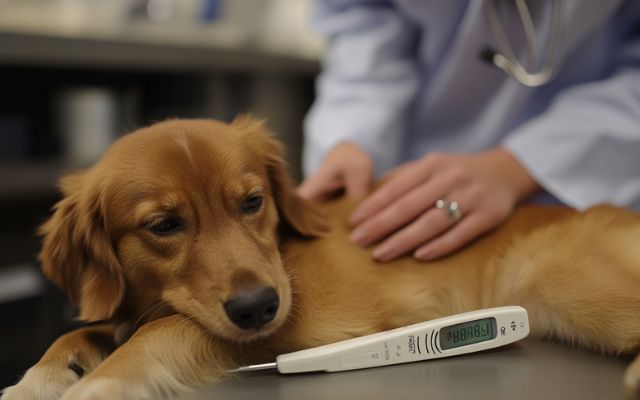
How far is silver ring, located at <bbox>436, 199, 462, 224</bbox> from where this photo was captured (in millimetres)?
1198

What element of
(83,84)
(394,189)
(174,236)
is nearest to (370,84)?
(394,189)

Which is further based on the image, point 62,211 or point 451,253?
point 451,253

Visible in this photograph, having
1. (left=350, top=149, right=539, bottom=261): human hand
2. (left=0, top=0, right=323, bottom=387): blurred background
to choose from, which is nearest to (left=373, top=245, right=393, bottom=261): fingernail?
(left=350, top=149, right=539, bottom=261): human hand

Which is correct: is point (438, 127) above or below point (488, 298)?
above

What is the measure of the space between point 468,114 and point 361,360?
902 mm

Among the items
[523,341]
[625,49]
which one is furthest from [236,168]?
[625,49]

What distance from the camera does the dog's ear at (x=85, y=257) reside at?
3.41ft

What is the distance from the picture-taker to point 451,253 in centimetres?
122

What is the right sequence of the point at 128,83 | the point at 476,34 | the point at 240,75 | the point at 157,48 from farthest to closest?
the point at 240,75
the point at 128,83
the point at 157,48
the point at 476,34

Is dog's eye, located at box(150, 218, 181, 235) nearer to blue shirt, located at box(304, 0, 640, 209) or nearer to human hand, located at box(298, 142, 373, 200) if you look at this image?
human hand, located at box(298, 142, 373, 200)

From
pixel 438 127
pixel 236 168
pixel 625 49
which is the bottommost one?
pixel 438 127

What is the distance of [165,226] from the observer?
101cm

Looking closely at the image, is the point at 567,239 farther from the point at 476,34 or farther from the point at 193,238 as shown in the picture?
the point at 193,238

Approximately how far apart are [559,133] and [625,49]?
30 centimetres
